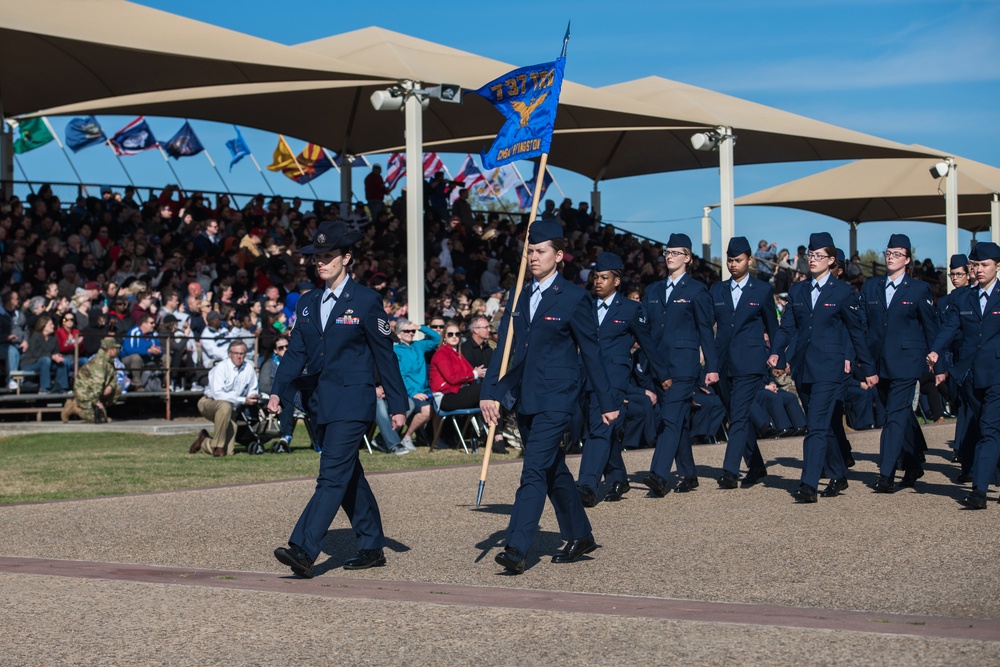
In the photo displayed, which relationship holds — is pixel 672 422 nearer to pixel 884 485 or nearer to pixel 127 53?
pixel 884 485

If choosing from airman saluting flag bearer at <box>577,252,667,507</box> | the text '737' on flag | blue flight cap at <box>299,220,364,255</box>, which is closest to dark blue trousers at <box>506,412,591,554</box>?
blue flight cap at <box>299,220,364,255</box>

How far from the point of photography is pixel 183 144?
36562 mm

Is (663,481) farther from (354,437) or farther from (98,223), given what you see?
(98,223)

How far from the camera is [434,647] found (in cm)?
566

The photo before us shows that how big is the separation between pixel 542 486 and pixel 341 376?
4.17ft

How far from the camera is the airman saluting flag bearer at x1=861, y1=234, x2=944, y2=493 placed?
11.5 m

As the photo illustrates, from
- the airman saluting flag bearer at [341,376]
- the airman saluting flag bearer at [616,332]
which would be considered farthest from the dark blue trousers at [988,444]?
the airman saluting flag bearer at [341,376]

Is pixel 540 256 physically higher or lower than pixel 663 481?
higher

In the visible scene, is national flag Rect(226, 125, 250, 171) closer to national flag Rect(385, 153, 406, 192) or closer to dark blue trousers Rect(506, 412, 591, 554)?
national flag Rect(385, 153, 406, 192)

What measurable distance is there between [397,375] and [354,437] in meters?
0.44

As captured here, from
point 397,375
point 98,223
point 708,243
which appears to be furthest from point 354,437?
point 708,243

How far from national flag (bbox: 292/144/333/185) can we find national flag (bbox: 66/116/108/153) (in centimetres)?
566

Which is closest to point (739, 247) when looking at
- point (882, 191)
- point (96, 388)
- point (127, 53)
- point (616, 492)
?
point (616, 492)

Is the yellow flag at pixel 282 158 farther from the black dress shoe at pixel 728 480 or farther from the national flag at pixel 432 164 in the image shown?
the black dress shoe at pixel 728 480
